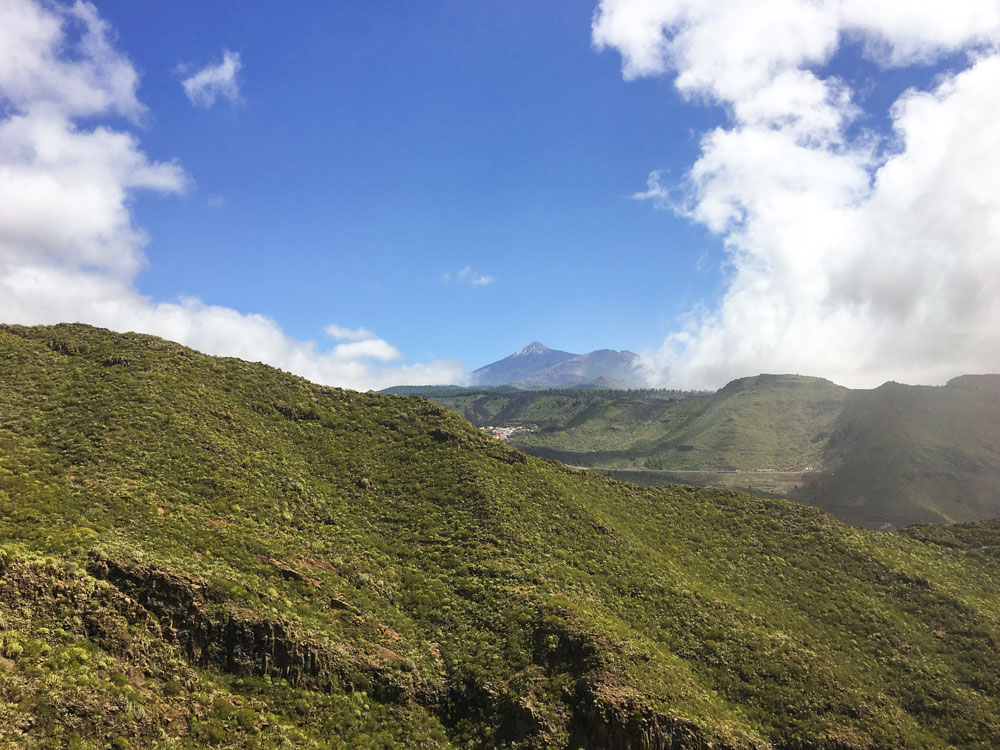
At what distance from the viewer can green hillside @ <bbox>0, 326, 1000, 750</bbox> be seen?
23672 mm

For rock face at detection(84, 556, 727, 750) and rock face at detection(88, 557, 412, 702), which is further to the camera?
rock face at detection(84, 556, 727, 750)

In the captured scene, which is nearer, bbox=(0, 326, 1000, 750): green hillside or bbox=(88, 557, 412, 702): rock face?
bbox=(0, 326, 1000, 750): green hillside

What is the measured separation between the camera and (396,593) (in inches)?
1513

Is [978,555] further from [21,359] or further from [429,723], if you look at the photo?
[21,359]

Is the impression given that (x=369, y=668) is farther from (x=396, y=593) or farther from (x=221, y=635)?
(x=221, y=635)

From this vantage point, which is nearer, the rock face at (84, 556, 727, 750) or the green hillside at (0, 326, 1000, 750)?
the green hillside at (0, 326, 1000, 750)

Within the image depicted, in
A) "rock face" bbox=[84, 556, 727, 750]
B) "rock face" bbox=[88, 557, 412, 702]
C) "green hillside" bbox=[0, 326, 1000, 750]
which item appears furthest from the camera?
"rock face" bbox=[84, 556, 727, 750]

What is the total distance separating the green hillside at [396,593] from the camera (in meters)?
23.7

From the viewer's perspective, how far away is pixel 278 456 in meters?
49.3

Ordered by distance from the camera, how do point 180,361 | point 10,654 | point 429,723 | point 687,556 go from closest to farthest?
point 10,654 → point 429,723 → point 687,556 → point 180,361

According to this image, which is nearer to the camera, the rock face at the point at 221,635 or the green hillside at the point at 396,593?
the green hillside at the point at 396,593

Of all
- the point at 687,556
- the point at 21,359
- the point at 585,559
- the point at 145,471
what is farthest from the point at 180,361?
the point at 687,556

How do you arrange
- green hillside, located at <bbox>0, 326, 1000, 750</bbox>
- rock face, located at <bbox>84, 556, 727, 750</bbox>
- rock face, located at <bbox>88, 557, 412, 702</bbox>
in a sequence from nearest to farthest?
green hillside, located at <bbox>0, 326, 1000, 750</bbox> < rock face, located at <bbox>88, 557, 412, 702</bbox> < rock face, located at <bbox>84, 556, 727, 750</bbox>

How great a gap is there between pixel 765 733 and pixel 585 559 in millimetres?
18064
